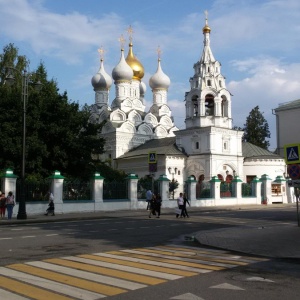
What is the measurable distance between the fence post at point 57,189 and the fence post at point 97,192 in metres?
2.67

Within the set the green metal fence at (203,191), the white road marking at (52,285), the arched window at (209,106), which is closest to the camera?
the white road marking at (52,285)

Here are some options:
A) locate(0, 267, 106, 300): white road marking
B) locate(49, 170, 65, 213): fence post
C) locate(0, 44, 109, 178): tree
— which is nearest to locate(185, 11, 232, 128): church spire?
locate(0, 44, 109, 178): tree

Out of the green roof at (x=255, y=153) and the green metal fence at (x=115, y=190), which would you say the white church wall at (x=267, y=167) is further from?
the green metal fence at (x=115, y=190)

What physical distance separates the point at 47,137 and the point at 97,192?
5.71 m

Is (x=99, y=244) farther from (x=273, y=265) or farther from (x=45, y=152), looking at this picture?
(x=45, y=152)

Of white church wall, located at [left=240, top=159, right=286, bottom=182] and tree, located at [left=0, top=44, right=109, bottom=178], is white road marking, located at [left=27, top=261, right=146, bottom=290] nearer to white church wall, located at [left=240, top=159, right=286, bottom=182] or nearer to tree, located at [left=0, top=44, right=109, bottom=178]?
tree, located at [left=0, top=44, right=109, bottom=178]

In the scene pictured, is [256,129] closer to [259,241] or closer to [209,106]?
[209,106]

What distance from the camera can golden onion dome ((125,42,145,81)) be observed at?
7000 centimetres

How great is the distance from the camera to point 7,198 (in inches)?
934

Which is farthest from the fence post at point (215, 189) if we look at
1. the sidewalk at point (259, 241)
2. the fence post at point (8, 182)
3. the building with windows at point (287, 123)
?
the building with windows at point (287, 123)

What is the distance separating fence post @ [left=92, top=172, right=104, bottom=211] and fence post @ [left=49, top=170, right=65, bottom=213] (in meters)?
2.67

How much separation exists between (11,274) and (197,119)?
4704 centimetres

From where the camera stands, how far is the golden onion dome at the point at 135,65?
230 ft

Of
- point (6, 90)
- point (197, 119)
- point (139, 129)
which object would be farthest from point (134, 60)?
point (6, 90)
